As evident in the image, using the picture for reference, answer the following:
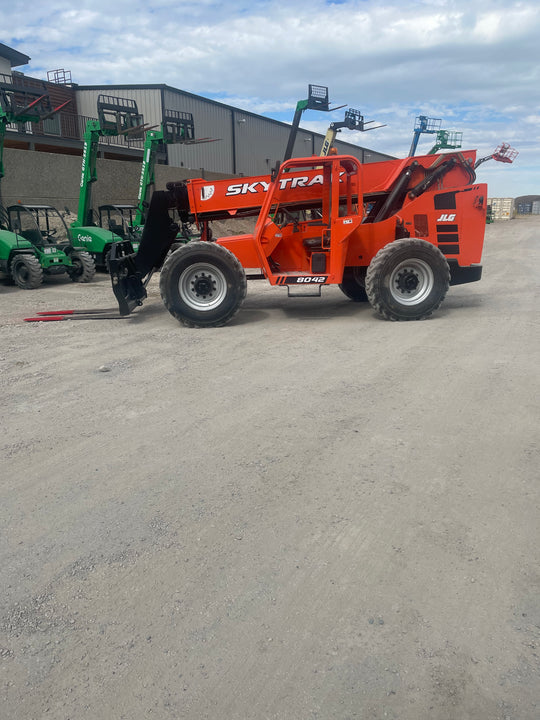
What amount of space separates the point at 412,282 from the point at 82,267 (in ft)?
31.0

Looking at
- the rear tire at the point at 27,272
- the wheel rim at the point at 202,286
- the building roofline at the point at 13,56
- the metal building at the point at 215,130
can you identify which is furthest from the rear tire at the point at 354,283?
the building roofline at the point at 13,56

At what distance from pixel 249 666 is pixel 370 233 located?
8.28 meters

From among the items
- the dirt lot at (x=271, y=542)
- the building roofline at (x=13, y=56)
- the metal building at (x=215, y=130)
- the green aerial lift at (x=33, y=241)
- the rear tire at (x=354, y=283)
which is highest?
the building roofline at (x=13, y=56)

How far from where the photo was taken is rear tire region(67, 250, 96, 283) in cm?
1505

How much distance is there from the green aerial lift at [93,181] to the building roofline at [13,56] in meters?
18.3

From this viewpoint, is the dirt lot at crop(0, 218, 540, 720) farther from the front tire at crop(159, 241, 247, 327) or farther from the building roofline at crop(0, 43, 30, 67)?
the building roofline at crop(0, 43, 30, 67)

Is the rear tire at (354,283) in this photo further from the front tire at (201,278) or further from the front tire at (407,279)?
→ the front tire at (201,278)

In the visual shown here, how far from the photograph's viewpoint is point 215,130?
37438mm

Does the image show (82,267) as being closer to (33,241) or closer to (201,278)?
(33,241)

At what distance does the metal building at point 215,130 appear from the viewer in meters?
32.5

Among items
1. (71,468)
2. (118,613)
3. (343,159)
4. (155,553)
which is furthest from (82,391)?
(343,159)

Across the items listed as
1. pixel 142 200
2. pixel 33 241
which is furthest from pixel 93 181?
pixel 33 241

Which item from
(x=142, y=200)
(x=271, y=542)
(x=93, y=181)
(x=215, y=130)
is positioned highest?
(x=215, y=130)

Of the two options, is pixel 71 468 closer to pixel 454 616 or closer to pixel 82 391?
pixel 82 391
